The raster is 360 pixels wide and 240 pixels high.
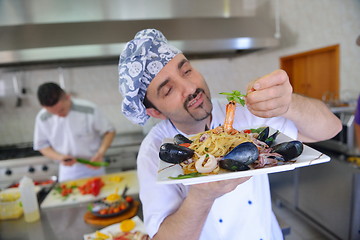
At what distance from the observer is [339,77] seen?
2684 millimetres

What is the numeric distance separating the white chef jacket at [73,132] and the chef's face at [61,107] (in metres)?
0.06

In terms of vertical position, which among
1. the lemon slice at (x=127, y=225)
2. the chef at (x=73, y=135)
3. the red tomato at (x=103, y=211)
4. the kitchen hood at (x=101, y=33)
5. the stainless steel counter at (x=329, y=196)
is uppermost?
the kitchen hood at (x=101, y=33)

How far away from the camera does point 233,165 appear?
22.0 inches

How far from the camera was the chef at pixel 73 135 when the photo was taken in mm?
2338

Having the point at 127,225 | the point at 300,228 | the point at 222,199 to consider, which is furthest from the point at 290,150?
the point at 300,228

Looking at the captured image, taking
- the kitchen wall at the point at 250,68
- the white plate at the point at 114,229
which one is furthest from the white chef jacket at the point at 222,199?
the kitchen wall at the point at 250,68

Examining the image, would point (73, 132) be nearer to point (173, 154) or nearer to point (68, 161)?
point (68, 161)

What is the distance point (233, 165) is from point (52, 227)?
1.22 metres

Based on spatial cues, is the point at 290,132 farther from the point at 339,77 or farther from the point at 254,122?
the point at 339,77

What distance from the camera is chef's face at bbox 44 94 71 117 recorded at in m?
2.12

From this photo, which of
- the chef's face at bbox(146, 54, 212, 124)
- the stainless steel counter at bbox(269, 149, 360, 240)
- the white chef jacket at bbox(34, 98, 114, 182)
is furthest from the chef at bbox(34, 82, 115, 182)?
the stainless steel counter at bbox(269, 149, 360, 240)

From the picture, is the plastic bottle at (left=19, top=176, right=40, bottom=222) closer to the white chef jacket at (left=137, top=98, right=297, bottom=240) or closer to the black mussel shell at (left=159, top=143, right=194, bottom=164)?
the white chef jacket at (left=137, top=98, right=297, bottom=240)

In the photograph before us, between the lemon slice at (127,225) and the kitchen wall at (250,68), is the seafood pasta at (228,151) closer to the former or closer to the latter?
the lemon slice at (127,225)

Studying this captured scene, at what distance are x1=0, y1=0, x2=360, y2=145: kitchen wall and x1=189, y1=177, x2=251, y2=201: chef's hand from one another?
1223 mm
